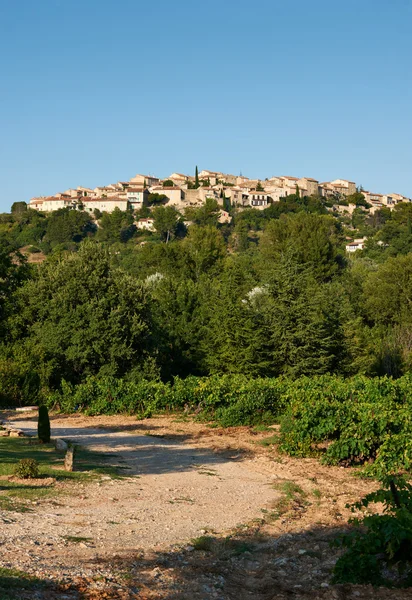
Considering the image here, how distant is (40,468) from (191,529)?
450 cm

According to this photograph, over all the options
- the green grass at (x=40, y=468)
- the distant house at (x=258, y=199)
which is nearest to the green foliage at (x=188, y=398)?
the green grass at (x=40, y=468)

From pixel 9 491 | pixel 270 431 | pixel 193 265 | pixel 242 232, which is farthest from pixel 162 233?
pixel 9 491

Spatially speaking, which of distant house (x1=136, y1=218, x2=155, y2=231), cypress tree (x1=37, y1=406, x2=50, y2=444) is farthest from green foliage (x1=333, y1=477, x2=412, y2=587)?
distant house (x1=136, y1=218, x2=155, y2=231)

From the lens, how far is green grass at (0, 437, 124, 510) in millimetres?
11148

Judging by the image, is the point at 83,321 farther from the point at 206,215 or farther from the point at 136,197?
the point at 136,197

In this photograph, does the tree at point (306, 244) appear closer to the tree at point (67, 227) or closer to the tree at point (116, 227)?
the tree at point (67, 227)

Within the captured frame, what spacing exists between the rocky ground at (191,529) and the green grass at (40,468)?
282 millimetres

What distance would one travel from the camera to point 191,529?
33.6ft

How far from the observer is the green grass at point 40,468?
1115 centimetres

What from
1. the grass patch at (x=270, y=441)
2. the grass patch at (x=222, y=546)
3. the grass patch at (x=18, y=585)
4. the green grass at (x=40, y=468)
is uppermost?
the grass patch at (x=18, y=585)

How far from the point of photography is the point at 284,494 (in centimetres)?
1315

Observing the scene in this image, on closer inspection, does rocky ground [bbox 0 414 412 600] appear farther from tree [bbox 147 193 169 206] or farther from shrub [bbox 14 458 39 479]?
tree [bbox 147 193 169 206]

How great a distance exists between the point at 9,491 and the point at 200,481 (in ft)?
13.6

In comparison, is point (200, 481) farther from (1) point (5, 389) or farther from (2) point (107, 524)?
(1) point (5, 389)
